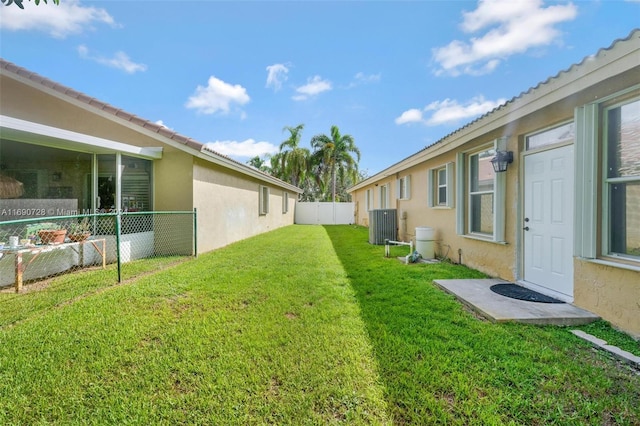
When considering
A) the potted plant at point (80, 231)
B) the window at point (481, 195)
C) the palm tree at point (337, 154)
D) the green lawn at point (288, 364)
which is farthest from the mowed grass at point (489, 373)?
the palm tree at point (337, 154)

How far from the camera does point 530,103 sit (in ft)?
12.8

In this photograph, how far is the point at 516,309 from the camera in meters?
3.49

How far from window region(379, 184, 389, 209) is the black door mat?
8.28m

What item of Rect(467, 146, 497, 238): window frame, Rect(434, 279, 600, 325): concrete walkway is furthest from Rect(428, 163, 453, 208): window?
Rect(434, 279, 600, 325): concrete walkway

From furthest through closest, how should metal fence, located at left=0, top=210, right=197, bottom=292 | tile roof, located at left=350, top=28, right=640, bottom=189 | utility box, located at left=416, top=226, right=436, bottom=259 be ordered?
utility box, located at left=416, top=226, right=436, bottom=259 → metal fence, located at left=0, top=210, right=197, bottom=292 → tile roof, located at left=350, top=28, right=640, bottom=189

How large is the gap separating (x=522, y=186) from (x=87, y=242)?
7.94 m

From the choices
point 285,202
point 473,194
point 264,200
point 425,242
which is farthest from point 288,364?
point 285,202

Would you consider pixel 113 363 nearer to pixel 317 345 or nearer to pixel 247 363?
pixel 247 363

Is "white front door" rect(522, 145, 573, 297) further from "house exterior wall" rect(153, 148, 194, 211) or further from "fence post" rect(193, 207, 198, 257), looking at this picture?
"house exterior wall" rect(153, 148, 194, 211)

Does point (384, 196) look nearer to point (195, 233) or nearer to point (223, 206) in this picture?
point (223, 206)

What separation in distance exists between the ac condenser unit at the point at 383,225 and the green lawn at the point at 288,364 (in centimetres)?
571

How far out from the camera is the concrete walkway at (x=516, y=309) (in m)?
3.19

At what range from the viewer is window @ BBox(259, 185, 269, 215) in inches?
532

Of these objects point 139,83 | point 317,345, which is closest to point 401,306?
point 317,345
